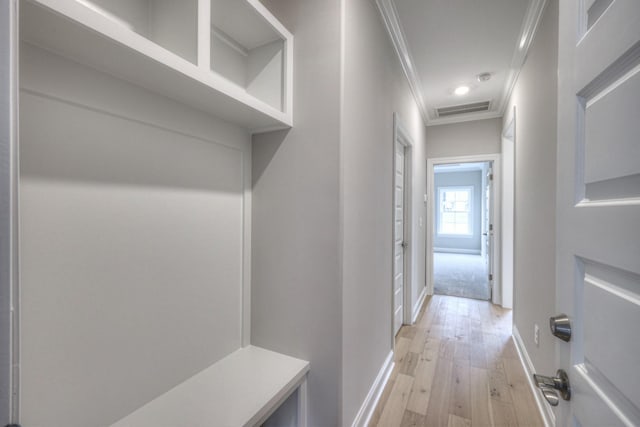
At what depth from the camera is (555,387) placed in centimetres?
66

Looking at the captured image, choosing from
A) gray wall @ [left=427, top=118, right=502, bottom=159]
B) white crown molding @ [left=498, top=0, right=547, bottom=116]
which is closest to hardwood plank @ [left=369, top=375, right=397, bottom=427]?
white crown molding @ [left=498, top=0, right=547, bottom=116]

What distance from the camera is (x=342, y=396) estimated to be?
1336 mm

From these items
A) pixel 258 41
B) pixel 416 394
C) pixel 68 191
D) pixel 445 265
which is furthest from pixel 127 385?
pixel 445 265

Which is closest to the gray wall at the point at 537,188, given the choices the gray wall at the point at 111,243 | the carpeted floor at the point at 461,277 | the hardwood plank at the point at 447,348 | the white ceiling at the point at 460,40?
the white ceiling at the point at 460,40

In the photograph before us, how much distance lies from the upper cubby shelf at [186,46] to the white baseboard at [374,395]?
5.52ft

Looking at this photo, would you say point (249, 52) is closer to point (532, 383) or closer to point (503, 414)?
point (503, 414)

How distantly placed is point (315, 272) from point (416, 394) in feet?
4.40

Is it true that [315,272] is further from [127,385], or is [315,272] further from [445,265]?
[445,265]

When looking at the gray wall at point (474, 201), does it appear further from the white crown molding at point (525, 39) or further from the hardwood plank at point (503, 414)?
the hardwood plank at point (503, 414)

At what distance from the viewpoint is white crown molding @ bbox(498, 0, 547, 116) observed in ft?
6.04

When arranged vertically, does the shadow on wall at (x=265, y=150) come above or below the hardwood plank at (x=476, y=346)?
above

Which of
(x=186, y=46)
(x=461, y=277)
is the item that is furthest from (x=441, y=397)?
(x=461, y=277)

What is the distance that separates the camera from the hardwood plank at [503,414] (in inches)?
66.4

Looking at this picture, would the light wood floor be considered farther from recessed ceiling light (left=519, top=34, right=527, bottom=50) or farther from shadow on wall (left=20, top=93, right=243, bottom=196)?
recessed ceiling light (left=519, top=34, right=527, bottom=50)
